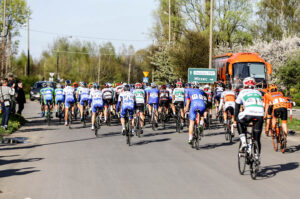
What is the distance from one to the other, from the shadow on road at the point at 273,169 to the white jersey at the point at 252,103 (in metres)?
1.19

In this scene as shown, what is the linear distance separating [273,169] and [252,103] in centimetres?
175

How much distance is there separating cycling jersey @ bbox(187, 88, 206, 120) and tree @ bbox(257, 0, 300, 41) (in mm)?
47157

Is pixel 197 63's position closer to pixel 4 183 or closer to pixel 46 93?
pixel 46 93

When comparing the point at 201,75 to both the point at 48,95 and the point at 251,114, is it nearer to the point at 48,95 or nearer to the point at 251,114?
the point at 48,95

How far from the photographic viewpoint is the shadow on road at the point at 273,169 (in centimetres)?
896

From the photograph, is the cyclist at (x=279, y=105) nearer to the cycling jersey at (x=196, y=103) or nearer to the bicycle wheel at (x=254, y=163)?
the cycling jersey at (x=196, y=103)

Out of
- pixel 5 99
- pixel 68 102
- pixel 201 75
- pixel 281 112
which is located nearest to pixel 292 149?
pixel 281 112

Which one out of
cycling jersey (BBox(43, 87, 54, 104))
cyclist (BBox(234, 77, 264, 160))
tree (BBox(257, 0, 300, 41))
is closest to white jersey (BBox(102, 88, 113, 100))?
cycling jersey (BBox(43, 87, 54, 104))

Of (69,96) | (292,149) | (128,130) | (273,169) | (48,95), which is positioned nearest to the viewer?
(273,169)

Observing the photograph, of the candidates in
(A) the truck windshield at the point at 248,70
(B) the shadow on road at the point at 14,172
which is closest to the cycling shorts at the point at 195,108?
(B) the shadow on road at the point at 14,172

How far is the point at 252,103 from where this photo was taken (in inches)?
341

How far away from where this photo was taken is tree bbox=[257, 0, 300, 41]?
191ft

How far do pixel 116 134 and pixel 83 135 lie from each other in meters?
1.14

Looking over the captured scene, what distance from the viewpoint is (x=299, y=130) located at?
1748 centimetres
